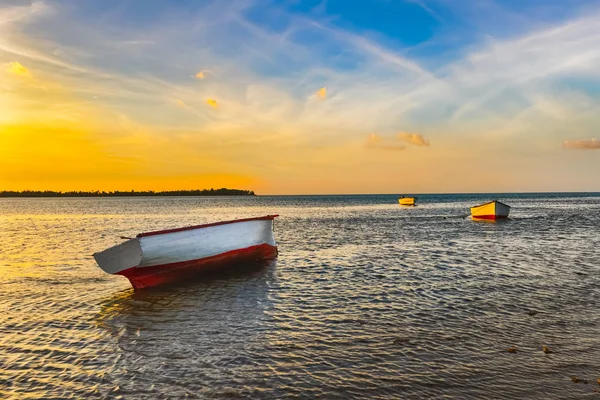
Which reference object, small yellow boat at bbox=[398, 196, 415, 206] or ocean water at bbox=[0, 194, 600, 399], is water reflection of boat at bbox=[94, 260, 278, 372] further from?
small yellow boat at bbox=[398, 196, 415, 206]

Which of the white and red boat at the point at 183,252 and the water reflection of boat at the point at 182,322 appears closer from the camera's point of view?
the water reflection of boat at the point at 182,322

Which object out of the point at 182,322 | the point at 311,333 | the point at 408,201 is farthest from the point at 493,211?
the point at 408,201

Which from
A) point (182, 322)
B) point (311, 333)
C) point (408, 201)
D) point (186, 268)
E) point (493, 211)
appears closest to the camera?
point (311, 333)

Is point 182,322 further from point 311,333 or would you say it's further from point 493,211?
point 493,211

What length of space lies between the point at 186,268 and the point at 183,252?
727 mm

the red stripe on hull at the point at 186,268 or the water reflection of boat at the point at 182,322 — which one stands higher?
the red stripe on hull at the point at 186,268

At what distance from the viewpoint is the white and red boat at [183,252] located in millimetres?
14789

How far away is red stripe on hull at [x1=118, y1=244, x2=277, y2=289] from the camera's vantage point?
602 inches

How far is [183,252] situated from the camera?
16.5m

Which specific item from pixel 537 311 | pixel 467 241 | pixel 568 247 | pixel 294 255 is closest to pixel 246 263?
pixel 294 255

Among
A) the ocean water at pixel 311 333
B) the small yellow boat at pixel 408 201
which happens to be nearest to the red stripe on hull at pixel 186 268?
the ocean water at pixel 311 333

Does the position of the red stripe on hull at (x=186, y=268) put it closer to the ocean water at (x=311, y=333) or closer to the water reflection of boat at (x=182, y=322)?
the water reflection of boat at (x=182, y=322)

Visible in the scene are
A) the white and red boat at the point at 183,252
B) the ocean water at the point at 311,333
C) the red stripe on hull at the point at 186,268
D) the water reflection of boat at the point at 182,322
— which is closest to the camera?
the ocean water at the point at 311,333

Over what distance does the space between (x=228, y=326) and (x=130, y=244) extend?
6004 millimetres
